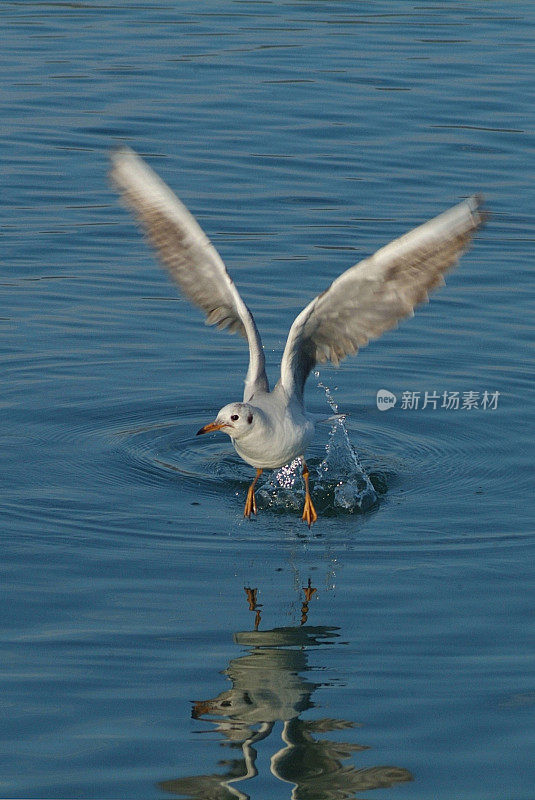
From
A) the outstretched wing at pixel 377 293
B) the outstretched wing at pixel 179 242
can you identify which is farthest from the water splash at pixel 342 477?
the outstretched wing at pixel 179 242

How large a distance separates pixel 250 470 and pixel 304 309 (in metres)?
1.38

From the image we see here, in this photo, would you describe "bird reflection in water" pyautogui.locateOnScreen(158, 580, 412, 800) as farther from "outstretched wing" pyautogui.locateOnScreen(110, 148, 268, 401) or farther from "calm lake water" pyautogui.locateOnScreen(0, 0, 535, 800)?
"outstretched wing" pyautogui.locateOnScreen(110, 148, 268, 401)

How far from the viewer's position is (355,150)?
16875 millimetres

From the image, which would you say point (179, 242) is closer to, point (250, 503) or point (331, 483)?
point (250, 503)

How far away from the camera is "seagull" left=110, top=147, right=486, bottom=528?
26.2 feet

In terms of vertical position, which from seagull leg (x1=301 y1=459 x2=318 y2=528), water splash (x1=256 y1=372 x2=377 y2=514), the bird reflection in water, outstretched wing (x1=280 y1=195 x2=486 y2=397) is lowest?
the bird reflection in water

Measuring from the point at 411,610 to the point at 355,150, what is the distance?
34.2 ft

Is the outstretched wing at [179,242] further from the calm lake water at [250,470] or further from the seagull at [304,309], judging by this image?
the calm lake water at [250,470]

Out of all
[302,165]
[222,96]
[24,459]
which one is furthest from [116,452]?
[222,96]

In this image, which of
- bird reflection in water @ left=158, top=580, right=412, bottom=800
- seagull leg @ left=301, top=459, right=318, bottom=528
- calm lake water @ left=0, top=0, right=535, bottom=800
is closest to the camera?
bird reflection in water @ left=158, top=580, right=412, bottom=800

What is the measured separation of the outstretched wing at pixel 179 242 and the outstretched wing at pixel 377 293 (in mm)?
403

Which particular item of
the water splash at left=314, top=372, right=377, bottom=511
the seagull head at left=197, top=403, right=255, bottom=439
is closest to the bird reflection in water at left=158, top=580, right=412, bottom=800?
the seagull head at left=197, top=403, right=255, bottom=439

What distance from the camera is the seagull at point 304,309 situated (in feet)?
26.2

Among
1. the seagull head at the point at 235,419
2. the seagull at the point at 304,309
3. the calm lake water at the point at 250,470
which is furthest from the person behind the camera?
the seagull head at the point at 235,419
